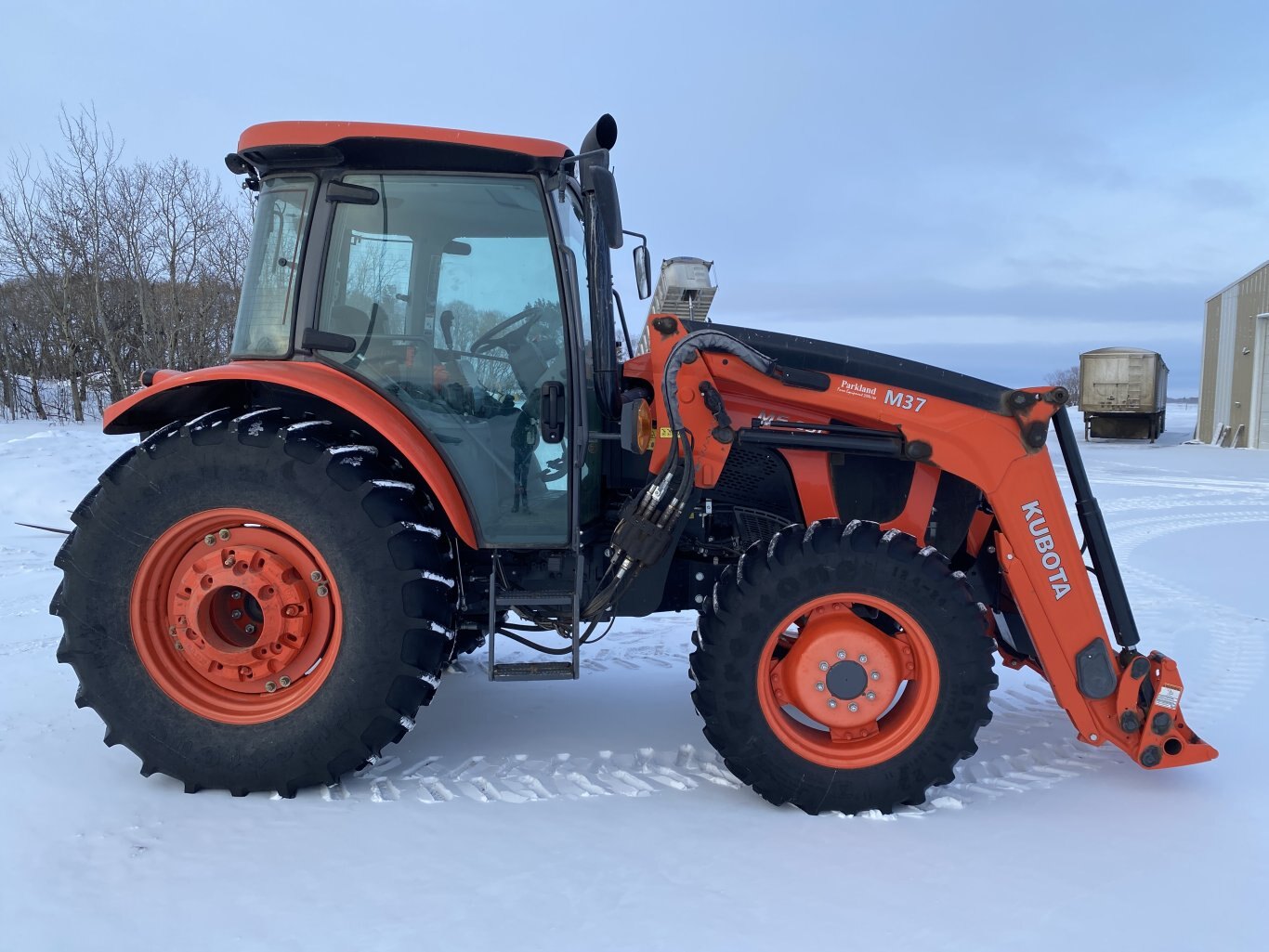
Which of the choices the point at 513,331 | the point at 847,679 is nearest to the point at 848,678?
the point at 847,679

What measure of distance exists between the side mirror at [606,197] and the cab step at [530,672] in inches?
57.5

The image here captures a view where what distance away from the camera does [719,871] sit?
2.31 metres

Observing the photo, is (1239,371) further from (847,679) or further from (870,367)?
(847,679)

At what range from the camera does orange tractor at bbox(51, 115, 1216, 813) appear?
2.68m

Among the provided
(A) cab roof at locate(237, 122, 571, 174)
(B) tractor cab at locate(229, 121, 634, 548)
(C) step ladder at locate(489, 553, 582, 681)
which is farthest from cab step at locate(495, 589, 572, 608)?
(A) cab roof at locate(237, 122, 571, 174)

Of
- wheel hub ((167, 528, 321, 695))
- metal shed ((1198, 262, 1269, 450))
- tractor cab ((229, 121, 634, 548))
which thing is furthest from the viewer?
metal shed ((1198, 262, 1269, 450))

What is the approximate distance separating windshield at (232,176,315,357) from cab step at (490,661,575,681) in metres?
1.31

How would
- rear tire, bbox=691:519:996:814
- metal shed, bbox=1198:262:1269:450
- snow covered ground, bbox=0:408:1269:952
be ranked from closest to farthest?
snow covered ground, bbox=0:408:1269:952
rear tire, bbox=691:519:996:814
metal shed, bbox=1198:262:1269:450

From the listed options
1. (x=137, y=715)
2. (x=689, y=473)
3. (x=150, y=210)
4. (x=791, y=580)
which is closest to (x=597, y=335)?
(x=689, y=473)

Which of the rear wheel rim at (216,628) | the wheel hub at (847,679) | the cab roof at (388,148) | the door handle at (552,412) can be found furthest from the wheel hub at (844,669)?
the cab roof at (388,148)

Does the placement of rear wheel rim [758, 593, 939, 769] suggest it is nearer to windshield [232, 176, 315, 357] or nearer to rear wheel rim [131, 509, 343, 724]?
rear wheel rim [131, 509, 343, 724]

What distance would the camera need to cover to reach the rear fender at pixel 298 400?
269 cm

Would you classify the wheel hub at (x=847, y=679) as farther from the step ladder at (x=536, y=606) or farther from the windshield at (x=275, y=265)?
the windshield at (x=275, y=265)

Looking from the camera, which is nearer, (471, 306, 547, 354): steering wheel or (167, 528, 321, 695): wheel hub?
(167, 528, 321, 695): wheel hub
